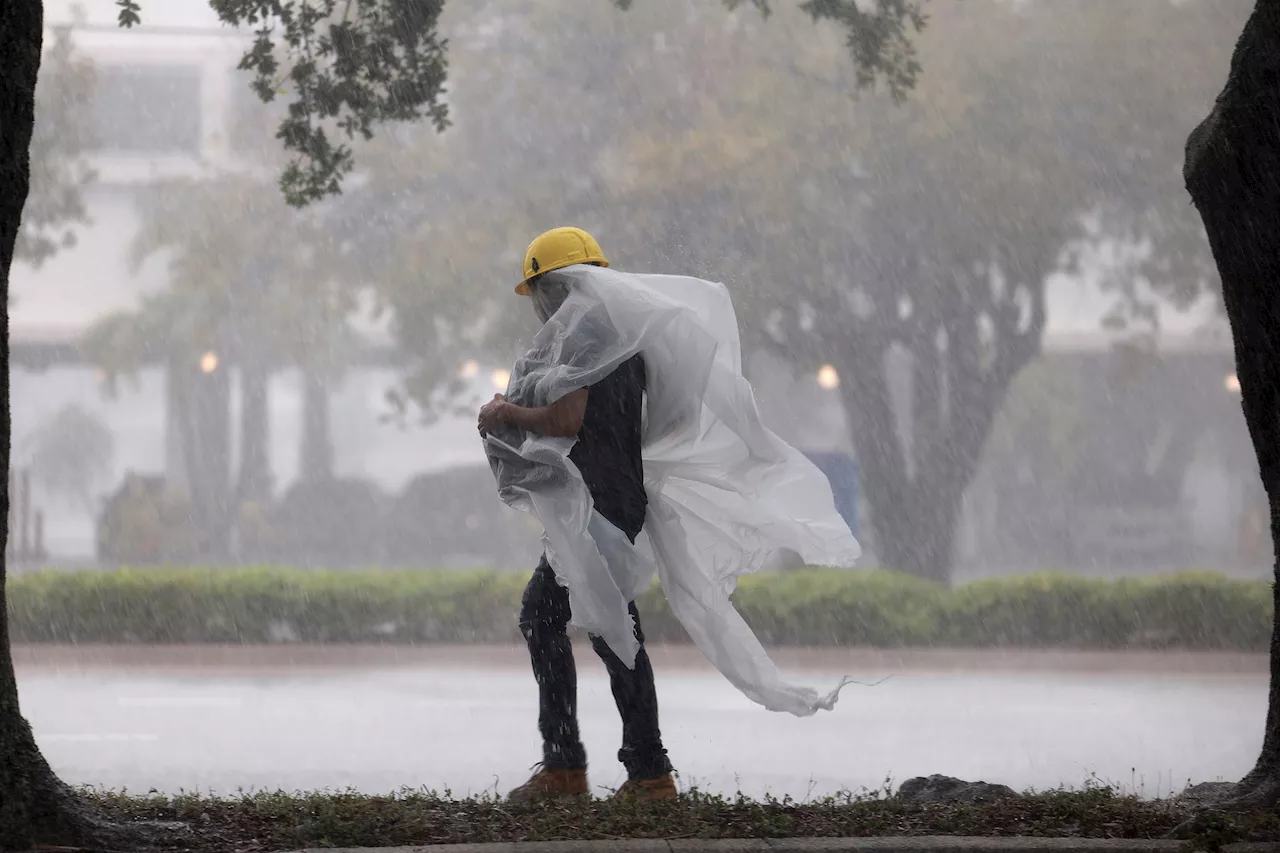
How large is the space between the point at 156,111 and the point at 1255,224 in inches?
967

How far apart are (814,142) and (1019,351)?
11.6 feet

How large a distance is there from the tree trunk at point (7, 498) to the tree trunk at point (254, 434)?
18542 mm

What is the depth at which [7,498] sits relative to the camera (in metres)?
3.59

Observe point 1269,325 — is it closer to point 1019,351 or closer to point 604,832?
point 604,832

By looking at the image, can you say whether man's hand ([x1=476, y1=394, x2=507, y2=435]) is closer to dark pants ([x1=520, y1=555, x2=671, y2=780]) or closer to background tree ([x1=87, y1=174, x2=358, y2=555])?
dark pants ([x1=520, y1=555, x2=671, y2=780])

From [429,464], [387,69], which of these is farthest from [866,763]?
[429,464]

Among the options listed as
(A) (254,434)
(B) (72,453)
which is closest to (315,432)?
(A) (254,434)

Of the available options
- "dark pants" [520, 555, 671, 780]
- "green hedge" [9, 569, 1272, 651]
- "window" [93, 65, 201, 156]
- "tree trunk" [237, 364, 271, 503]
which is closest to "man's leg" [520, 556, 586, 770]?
"dark pants" [520, 555, 671, 780]

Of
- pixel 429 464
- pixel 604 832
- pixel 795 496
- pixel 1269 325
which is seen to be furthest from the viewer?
pixel 429 464

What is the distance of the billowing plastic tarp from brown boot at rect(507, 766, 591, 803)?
0.42 metres

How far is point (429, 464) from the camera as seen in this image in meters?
25.8

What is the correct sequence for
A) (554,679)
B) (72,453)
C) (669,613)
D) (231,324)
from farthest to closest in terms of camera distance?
(72,453)
(231,324)
(669,613)
(554,679)

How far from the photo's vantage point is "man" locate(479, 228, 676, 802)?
4.14 m

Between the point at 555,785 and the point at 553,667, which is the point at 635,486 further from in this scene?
the point at 555,785
